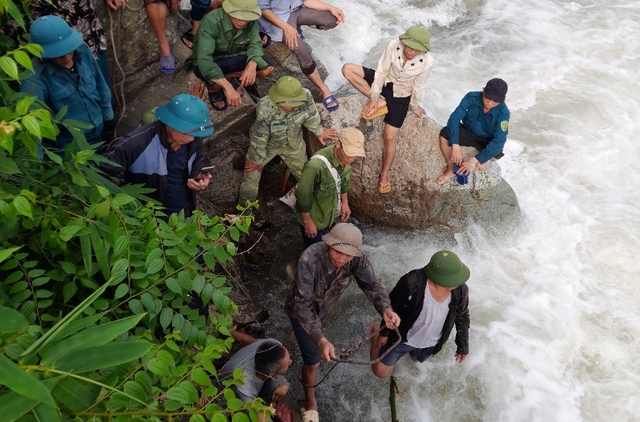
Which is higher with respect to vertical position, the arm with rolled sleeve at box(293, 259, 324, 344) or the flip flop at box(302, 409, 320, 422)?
the arm with rolled sleeve at box(293, 259, 324, 344)

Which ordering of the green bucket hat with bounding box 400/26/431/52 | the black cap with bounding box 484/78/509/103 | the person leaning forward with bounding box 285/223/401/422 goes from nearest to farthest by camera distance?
the person leaning forward with bounding box 285/223/401/422, the green bucket hat with bounding box 400/26/431/52, the black cap with bounding box 484/78/509/103

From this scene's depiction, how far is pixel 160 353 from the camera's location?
2039 millimetres

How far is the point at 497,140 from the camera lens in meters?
5.89

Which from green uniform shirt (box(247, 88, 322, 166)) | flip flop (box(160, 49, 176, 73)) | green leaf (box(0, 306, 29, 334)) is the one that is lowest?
green uniform shirt (box(247, 88, 322, 166))

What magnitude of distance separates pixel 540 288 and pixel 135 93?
5.27m

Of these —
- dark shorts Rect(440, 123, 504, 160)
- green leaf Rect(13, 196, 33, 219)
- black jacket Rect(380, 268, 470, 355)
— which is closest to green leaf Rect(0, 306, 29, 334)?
green leaf Rect(13, 196, 33, 219)

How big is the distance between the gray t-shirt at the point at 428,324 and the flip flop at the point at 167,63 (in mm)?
3603

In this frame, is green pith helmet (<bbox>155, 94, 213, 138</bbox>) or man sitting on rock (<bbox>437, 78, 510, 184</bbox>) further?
man sitting on rock (<bbox>437, 78, 510, 184</bbox>)

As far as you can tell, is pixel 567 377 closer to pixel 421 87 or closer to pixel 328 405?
pixel 328 405

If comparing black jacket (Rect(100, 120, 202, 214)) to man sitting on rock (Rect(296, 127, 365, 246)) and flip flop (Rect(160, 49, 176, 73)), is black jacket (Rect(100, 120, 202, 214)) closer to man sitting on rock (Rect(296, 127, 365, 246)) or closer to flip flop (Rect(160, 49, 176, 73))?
man sitting on rock (Rect(296, 127, 365, 246))

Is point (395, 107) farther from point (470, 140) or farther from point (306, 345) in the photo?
point (306, 345)

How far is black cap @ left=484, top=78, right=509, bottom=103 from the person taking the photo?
18.0 feet

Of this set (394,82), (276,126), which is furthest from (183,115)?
(394,82)

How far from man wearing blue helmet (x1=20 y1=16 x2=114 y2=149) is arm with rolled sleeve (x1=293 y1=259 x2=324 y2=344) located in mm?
1873
